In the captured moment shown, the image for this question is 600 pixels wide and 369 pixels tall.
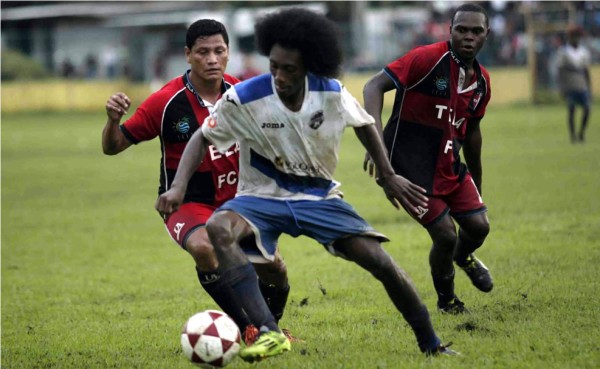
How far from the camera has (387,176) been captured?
20.9ft

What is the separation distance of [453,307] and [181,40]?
1751 inches

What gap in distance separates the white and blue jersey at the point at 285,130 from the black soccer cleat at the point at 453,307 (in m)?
2.20

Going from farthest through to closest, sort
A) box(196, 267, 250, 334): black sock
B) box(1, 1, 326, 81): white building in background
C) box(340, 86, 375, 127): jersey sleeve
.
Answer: box(1, 1, 326, 81): white building in background < box(196, 267, 250, 334): black sock < box(340, 86, 375, 127): jersey sleeve

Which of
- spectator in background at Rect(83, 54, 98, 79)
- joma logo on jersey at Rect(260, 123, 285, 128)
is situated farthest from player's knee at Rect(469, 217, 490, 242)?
spectator in background at Rect(83, 54, 98, 79)

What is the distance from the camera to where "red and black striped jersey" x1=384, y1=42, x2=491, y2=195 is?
7980 millimetres

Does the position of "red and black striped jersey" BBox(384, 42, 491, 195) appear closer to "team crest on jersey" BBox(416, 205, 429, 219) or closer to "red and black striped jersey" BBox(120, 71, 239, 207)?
"team crest on jersey" BBox(416, 205, 429, 219)

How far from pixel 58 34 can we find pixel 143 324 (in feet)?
157

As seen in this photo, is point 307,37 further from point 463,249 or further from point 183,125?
point 463,249

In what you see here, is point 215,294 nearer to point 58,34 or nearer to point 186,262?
point 186,262

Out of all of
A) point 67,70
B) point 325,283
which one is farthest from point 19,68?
point 325,283

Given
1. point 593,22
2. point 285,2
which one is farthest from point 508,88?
point 285,2

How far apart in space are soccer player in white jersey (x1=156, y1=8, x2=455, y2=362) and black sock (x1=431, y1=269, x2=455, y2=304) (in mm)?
1822

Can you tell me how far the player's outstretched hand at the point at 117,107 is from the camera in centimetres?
710

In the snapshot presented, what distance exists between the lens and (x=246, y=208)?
6297mm
